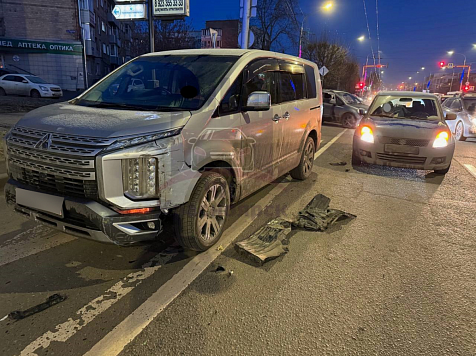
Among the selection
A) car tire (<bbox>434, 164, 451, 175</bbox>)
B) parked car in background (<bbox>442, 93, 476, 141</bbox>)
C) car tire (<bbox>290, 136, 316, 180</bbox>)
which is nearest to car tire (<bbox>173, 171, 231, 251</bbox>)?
car tire (<bbox>290, 136, 316, 180</bbox>)

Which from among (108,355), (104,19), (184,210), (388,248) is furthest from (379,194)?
(104,19)

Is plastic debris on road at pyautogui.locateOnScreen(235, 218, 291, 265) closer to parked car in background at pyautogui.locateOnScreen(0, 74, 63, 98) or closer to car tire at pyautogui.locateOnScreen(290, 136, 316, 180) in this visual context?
car tire at pyautogui.locateOnScreen(290, 136, 316, 180)

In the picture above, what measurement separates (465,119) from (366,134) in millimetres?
7828

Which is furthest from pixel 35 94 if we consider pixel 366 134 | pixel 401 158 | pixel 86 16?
pixel 401 158

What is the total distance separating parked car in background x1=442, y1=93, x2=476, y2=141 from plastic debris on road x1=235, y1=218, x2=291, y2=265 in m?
11.2

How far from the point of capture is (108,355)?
2.15 metres

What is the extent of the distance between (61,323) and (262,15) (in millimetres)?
37220

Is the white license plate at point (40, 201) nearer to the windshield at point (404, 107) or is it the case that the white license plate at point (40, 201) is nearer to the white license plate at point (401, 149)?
the white license plate at point (401, 149)

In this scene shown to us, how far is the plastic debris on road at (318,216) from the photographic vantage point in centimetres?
423

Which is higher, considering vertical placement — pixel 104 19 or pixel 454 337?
pixel 104 19

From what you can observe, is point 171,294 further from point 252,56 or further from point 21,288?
point 252,56

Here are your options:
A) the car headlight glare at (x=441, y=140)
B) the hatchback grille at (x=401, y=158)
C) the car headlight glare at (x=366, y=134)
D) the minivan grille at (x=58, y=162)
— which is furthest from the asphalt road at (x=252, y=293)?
the car headlight glare at (x=366, y=134)

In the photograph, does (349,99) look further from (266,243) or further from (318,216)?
(266,243)

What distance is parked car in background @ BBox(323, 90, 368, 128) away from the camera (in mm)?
15805
